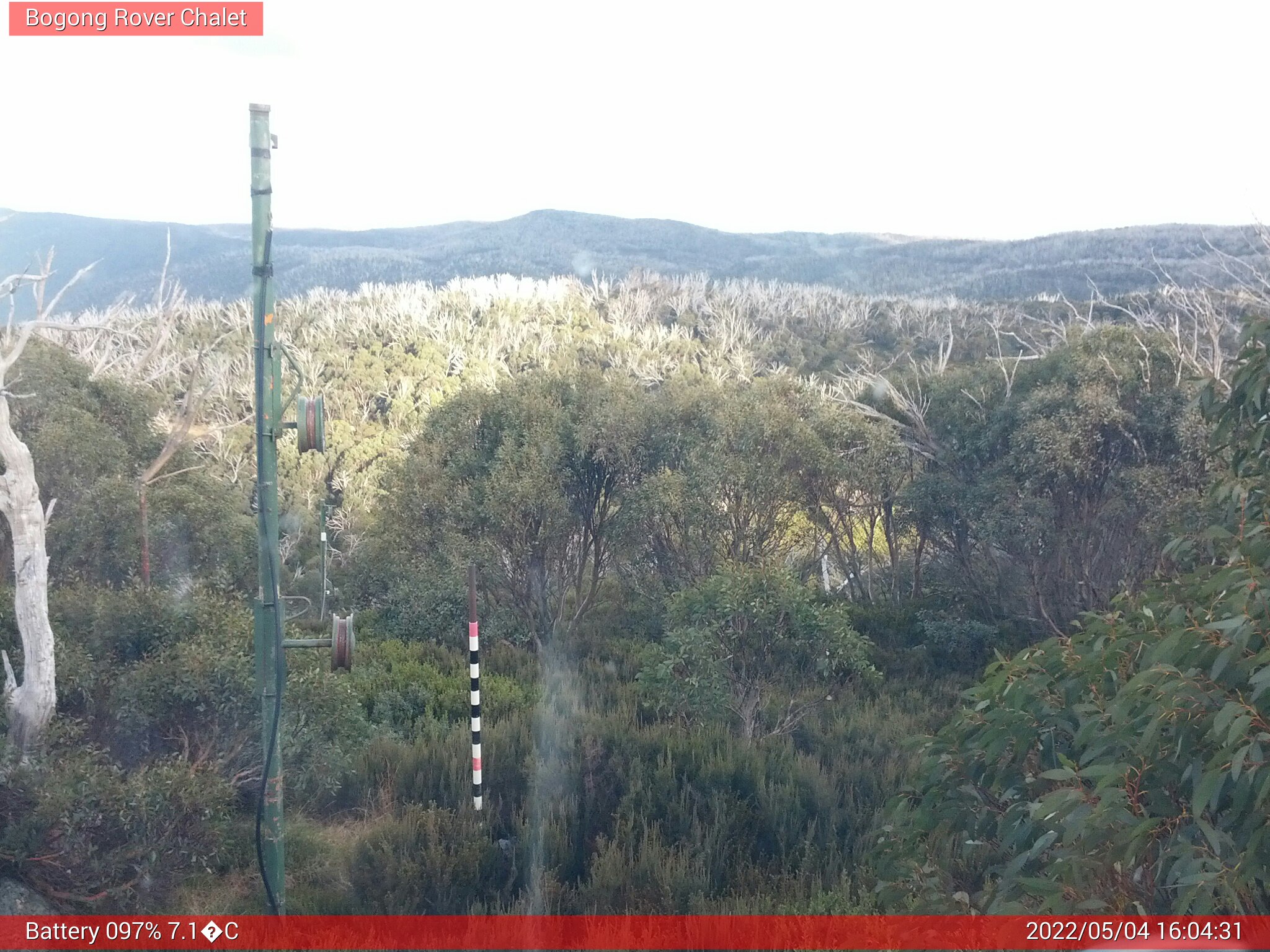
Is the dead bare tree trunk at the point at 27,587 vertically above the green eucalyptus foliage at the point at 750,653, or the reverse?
the dead bare tree trunk at the point at 27,587

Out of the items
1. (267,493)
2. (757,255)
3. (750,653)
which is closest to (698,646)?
(750,653)

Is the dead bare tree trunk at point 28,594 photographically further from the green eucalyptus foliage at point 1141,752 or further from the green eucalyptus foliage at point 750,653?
the green eucalyptus foliage at point 1141,752

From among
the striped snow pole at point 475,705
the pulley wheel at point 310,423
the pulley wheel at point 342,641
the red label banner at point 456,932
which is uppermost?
the pulley wheel at point 310,423

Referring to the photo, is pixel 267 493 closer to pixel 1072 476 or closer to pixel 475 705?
pixel 475 705

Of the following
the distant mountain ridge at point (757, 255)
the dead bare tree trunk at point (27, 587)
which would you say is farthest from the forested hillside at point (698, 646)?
the distant mountain ridge at point (757, 255)

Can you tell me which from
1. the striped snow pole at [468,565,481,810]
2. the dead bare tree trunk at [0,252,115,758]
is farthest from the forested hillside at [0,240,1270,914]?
the striped snow pole at [468,565,481,810]

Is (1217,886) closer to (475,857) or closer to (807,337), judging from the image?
(475,857)
